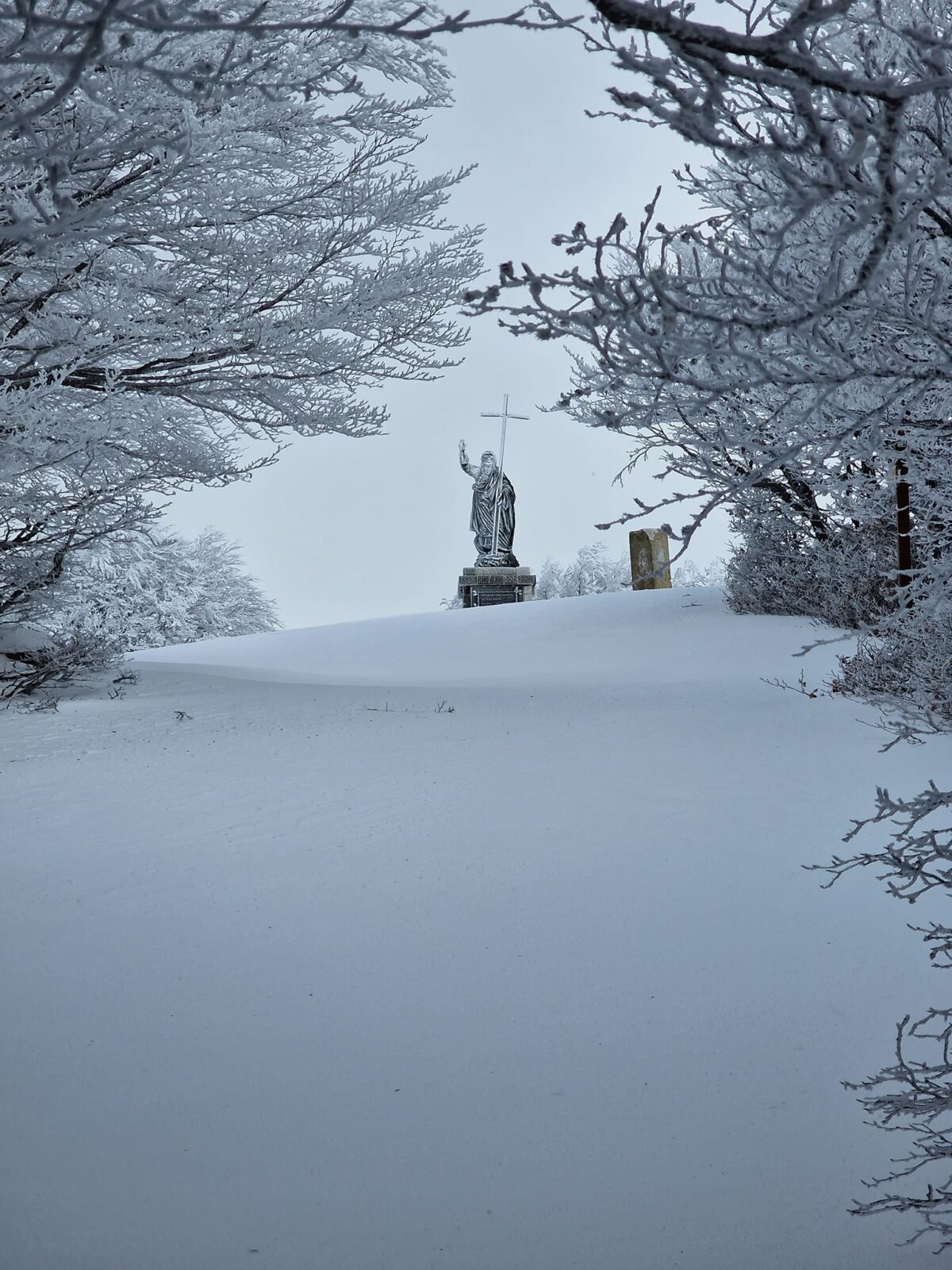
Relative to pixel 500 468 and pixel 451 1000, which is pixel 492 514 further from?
pixel 451 1000

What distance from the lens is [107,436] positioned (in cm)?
639

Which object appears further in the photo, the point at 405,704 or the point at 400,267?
the point at 400,267

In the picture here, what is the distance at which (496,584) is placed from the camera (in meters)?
18.9

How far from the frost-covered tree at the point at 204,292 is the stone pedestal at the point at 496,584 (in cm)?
1058

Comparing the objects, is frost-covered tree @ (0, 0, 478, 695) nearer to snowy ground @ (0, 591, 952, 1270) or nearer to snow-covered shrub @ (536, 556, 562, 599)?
snowy ground @ (0, 591, 952, 1270)

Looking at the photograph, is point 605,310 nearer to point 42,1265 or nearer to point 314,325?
point 42,1265

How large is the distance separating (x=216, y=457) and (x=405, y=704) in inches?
101

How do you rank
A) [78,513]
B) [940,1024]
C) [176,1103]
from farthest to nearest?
[78,513] < [940,1024] < [176,1103]

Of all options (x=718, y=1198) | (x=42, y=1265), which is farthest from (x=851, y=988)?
(x=42, y=1265)

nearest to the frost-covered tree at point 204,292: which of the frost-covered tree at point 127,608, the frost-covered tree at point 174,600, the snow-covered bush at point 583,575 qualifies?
the frost-covered tree at point 127,608

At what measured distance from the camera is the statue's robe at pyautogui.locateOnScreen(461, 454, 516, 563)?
19.3m

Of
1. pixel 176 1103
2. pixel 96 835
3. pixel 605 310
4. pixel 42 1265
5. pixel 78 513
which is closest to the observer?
pixel 605 310

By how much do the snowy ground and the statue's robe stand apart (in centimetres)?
1365

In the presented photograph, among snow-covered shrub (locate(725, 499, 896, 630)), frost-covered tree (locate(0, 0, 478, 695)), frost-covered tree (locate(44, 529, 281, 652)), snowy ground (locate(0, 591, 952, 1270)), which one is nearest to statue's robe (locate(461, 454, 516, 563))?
frost-covered tree (locate(44, 529, 281, 652))
